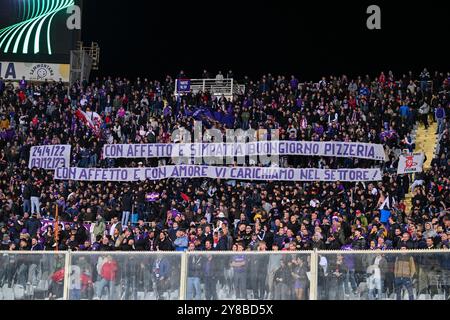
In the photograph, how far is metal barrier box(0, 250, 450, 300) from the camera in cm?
1288

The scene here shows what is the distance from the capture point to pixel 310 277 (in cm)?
1323

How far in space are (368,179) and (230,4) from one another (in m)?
21.0

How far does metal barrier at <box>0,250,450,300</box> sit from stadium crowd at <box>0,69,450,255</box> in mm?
4529

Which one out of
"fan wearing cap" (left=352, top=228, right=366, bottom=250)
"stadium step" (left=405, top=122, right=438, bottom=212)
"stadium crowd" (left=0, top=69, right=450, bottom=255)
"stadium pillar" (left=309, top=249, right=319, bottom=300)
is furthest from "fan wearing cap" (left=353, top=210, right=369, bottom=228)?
"stadium pillar" (left=309, top=249, right=319, bottom=300)

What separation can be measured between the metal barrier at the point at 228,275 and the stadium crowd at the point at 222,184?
4529 millimetres

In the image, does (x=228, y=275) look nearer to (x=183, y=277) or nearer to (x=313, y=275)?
(x=183, y=277)

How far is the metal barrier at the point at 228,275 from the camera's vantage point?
12883mm

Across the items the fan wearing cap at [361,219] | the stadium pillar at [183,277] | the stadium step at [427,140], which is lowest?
the stadium pillar at [183,277]

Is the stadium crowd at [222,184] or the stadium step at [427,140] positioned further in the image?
the stadium step at [427,140]

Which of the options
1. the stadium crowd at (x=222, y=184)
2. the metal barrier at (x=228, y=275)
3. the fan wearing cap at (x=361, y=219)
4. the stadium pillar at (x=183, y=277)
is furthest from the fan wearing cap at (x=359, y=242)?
the stadium pillar at (x=183, y=277)

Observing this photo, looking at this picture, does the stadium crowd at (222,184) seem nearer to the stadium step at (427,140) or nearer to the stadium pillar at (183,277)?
the stadium step at (427,140)

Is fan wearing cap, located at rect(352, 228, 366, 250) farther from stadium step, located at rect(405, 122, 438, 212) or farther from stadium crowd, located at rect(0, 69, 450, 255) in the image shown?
stadium step, located at rect(405, 122, 438, 212)
